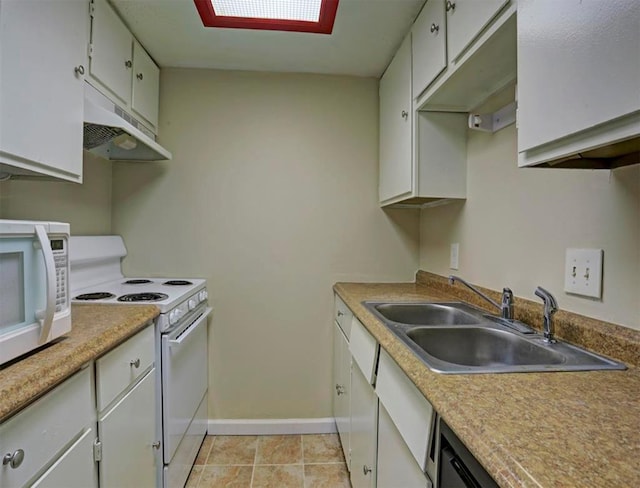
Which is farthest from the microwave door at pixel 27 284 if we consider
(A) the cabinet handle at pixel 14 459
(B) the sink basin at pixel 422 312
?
(B) the sink basin at pixel 422 312

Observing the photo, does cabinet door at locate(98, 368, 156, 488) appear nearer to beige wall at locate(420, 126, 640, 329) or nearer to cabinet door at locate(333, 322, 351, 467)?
cabinet door at locate(333, 322, 351, 467)

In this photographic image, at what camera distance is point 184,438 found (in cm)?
172

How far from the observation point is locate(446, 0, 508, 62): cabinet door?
1004 millimetres

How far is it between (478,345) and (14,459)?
4.26ft

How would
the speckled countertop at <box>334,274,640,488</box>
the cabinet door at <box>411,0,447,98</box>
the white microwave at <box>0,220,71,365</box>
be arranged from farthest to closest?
the cabinet door at <box>411,0,447,98</box>, the white microwave at <box>0,220,71,365</box>, the speckled countertop at <box>334,274,640,488</box>

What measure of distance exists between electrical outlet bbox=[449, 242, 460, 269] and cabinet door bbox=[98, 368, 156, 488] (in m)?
1.54

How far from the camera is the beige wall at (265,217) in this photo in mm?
2199

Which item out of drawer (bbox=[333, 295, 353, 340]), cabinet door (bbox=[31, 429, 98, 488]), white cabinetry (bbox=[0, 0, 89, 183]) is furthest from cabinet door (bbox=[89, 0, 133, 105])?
drawer (bbox=[333, 295, 353, 340])

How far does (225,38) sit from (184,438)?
6.88ft

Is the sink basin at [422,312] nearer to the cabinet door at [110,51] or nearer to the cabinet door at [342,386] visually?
the cabinet door at [342,386]

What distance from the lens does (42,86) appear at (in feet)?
3.59

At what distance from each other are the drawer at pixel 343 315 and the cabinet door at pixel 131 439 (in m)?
0.92

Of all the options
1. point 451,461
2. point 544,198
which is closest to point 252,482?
point 451,461

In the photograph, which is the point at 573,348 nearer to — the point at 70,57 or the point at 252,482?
the point at 252,482
